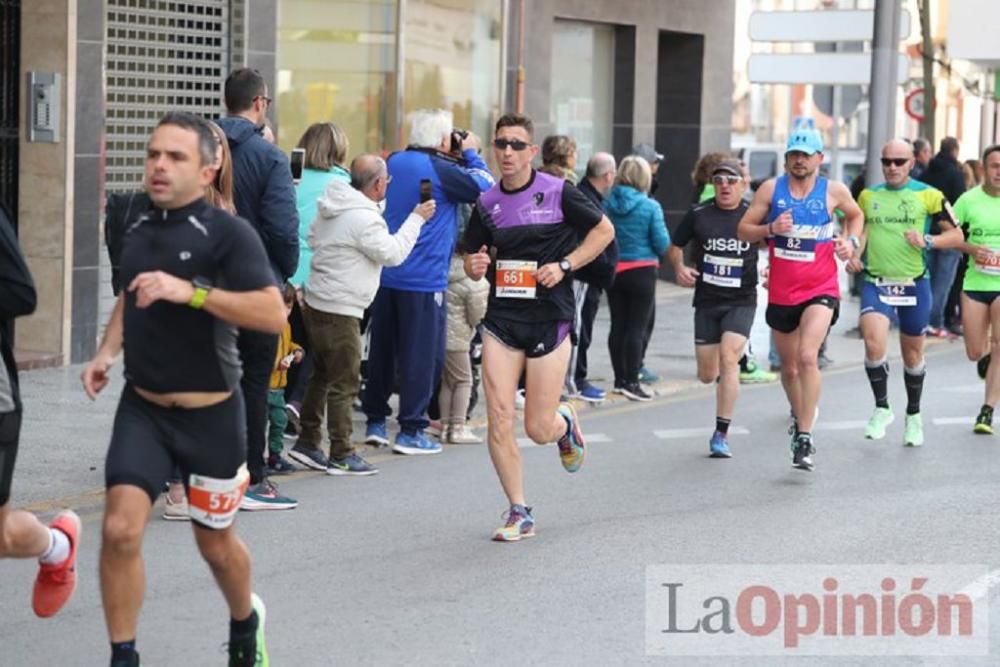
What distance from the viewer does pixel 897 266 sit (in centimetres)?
1218

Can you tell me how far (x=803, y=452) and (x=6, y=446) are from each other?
5650 mm

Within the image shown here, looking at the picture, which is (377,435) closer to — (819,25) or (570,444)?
(570,444)

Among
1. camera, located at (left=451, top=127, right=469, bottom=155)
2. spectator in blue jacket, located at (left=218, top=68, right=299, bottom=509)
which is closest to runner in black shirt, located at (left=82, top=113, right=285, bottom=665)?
spectator in blue jacket, located at (left=218, top=68, right=299, bottom=509)

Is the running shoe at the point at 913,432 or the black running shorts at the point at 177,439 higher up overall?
the black running shorts at the point at 177,439

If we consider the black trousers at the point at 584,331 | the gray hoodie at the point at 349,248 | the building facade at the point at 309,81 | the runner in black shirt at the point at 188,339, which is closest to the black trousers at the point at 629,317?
the black trousers at the point at 584,331

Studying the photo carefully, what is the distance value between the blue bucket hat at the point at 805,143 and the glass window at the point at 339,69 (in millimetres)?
6835

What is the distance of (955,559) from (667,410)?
211 inches

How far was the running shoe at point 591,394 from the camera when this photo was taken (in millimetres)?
14062

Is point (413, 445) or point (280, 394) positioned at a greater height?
point (280, 394)

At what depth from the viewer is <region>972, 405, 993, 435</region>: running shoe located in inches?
499

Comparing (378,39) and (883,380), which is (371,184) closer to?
(883,380)

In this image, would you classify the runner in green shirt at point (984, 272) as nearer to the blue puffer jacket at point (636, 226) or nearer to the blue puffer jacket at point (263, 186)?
the blue puffer jacket at point (636, 226)

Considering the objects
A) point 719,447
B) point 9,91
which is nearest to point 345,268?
point 719,447

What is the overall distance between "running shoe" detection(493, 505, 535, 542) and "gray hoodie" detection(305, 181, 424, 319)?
6.16 ft
